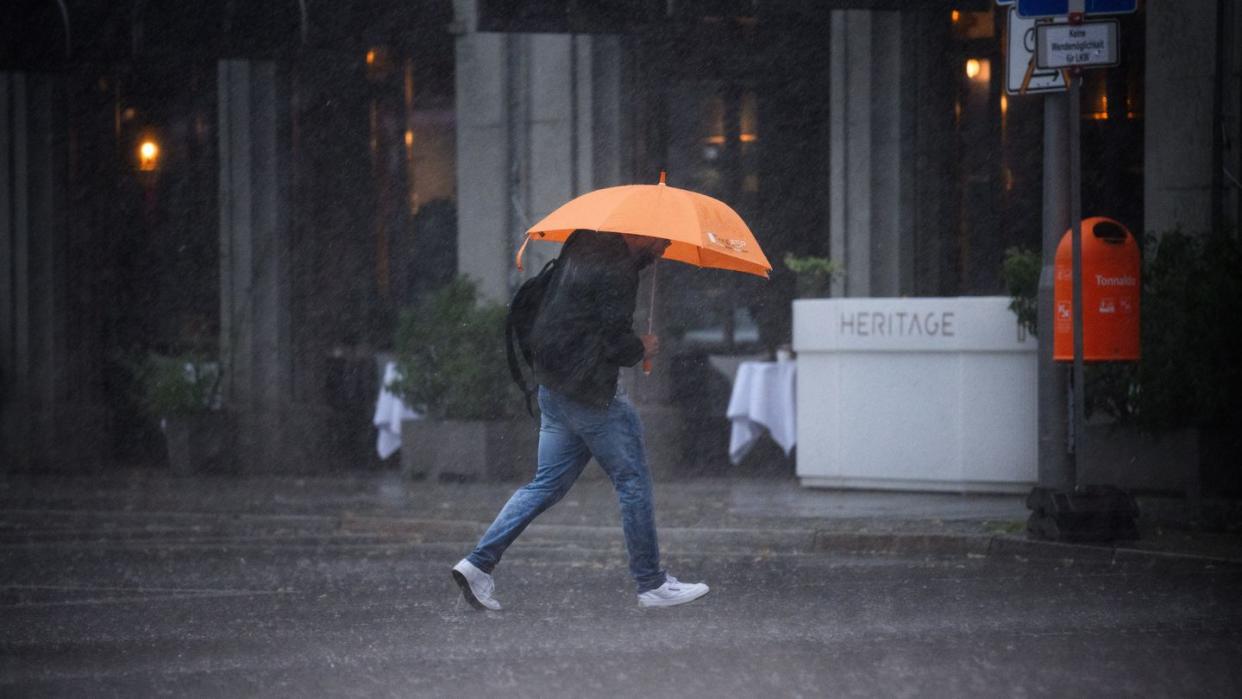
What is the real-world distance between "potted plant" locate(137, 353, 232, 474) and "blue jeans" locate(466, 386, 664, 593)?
24.4 feet

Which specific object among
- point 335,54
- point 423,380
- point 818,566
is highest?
point 335,54

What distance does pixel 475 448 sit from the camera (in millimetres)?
12992

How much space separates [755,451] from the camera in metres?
14.9

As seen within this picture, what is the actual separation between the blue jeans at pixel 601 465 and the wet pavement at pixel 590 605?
268 millimetres

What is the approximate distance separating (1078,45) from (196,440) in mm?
8320

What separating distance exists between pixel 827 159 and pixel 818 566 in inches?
300

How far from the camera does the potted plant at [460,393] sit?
1300 cm

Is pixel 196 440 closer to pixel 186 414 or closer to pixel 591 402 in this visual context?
pixel 186 414

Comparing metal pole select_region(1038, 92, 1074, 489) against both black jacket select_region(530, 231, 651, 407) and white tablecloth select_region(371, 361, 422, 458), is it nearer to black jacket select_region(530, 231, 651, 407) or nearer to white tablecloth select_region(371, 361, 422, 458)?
black jacket select_region(530, 231, 651, 407)

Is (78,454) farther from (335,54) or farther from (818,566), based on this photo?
(818,566)

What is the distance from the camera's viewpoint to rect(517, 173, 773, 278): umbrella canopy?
6.96 metres

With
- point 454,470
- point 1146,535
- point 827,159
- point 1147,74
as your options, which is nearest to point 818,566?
point 1146,535

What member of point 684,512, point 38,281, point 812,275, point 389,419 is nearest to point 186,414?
point 389,419

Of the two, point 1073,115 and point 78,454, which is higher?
point 1073,115
